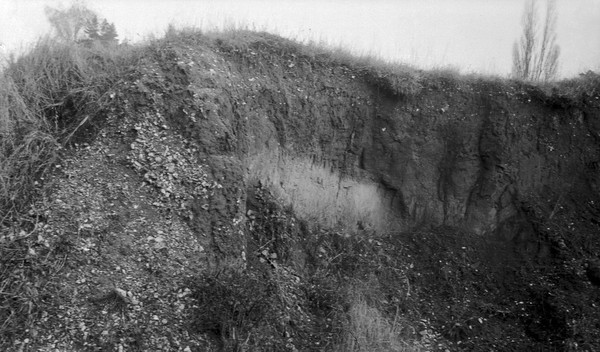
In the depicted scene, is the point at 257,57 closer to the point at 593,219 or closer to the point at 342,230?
the point at 342,230

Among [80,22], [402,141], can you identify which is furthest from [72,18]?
[402,141]

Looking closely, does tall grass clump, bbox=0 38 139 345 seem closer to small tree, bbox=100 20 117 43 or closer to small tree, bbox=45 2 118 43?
small tree, bbox=45 2 118 43

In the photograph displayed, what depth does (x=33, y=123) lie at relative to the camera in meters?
7.92

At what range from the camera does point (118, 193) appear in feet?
23.8

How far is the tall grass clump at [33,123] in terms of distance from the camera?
641cm

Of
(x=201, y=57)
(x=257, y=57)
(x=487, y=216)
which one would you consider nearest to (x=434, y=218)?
(x=487, y=216)

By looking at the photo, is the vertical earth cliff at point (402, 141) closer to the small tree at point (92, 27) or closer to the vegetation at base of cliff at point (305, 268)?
the vegetation at base of cliff at point (305, 268)

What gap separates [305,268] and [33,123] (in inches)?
174

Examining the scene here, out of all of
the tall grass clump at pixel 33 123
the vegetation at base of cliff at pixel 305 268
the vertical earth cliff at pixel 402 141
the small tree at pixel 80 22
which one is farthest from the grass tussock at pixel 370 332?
the small tree at pixel 80 22

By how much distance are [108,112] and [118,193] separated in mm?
1355

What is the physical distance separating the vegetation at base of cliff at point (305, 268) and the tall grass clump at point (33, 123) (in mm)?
18

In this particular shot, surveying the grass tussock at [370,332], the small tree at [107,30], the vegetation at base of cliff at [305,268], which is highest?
the small tree at [107,30]

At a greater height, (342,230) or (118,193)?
(118,193)

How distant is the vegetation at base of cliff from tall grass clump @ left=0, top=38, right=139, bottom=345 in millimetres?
18
